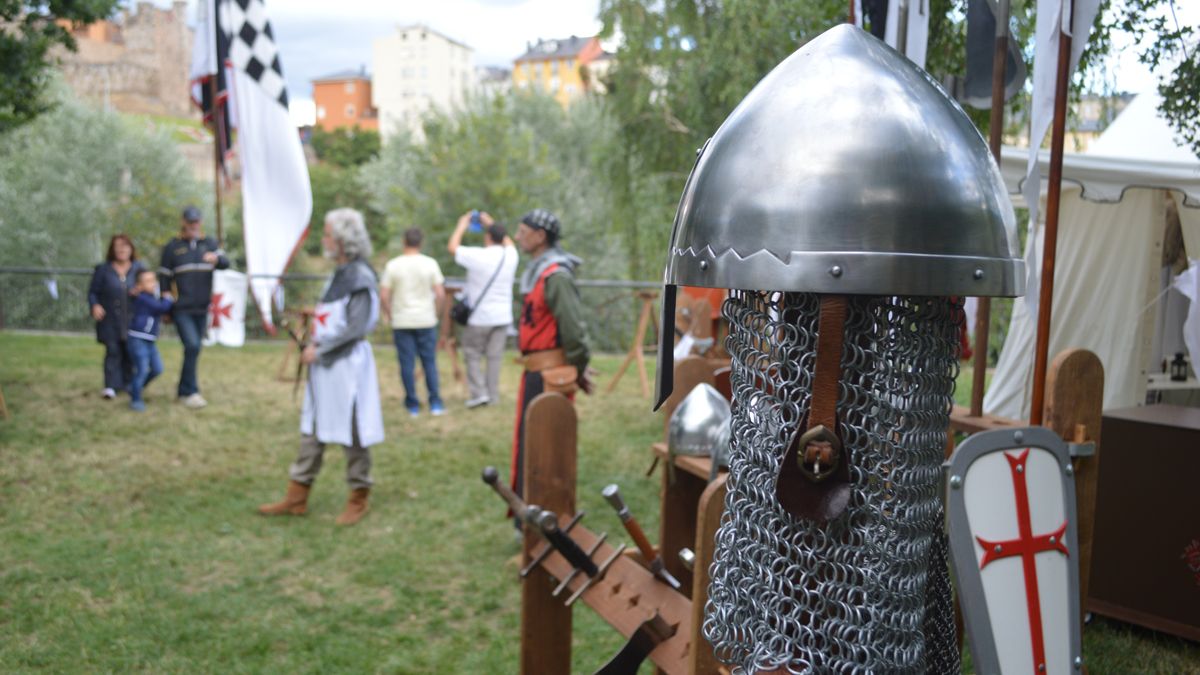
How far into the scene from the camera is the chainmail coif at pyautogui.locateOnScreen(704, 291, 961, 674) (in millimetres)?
1564

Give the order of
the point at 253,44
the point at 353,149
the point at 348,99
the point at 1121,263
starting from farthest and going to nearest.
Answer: the point at 348,99 < the point at 353,149 < the point at 253,44 < the point at 1121,263

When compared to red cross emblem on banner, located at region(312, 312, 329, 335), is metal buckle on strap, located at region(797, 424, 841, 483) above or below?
above

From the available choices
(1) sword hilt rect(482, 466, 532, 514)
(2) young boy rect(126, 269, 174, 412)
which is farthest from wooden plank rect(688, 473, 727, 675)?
(2) young boy rect(126, 269, 174, 412)

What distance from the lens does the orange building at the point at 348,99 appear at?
9200 centimetres

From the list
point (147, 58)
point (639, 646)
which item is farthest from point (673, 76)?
point (147, 58)

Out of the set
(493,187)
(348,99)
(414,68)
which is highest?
(414,68)

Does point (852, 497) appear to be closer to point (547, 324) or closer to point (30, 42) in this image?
point (547, 324)

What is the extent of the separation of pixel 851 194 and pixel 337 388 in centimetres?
426

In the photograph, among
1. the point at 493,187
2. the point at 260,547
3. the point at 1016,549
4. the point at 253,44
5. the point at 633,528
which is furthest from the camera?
the point at 493,187

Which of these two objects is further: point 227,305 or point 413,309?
point 227,305

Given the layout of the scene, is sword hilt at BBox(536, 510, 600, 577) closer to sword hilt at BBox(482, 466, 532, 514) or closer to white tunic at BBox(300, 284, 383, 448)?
sword hilt at BBox(482, 466, 532, 514)

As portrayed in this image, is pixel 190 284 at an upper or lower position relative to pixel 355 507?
upper

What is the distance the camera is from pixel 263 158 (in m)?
6.84

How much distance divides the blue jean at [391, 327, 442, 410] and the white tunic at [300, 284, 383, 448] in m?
3.23
